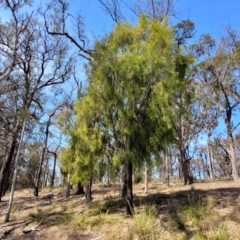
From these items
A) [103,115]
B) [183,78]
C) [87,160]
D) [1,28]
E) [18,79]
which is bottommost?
[87,160]

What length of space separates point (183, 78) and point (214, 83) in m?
9.38

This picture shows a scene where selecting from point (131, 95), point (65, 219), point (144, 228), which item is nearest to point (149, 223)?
point (144, 228)

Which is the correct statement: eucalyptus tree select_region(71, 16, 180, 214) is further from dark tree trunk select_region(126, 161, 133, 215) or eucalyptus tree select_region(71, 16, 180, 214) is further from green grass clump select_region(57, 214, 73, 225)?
green grass clump select_region(57, 214, 73, 225)

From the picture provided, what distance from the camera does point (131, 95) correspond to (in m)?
7.26

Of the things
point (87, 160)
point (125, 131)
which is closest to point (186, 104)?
point (125, 131)

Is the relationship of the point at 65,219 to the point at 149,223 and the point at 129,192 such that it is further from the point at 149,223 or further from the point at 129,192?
the point at 149,223

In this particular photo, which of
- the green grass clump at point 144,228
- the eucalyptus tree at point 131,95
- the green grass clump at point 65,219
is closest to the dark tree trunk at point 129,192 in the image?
the eucalyptus tree at point 131,95

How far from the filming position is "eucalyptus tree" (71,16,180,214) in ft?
23.6

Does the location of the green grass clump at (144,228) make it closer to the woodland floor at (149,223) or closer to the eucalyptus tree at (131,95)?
the woodland floor at (149,223)

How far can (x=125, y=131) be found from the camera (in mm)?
7148

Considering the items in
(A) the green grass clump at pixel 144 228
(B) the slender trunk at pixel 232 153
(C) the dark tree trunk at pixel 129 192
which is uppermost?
(B) the slender trunk at pixel 232 153

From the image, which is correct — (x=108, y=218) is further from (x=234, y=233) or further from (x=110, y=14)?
(x=110, y=14)

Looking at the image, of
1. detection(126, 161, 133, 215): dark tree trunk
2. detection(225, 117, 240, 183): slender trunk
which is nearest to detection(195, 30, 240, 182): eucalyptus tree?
detection(225, 117, 240, 183): slender trunk

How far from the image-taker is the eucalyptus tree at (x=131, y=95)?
7.21 metres
